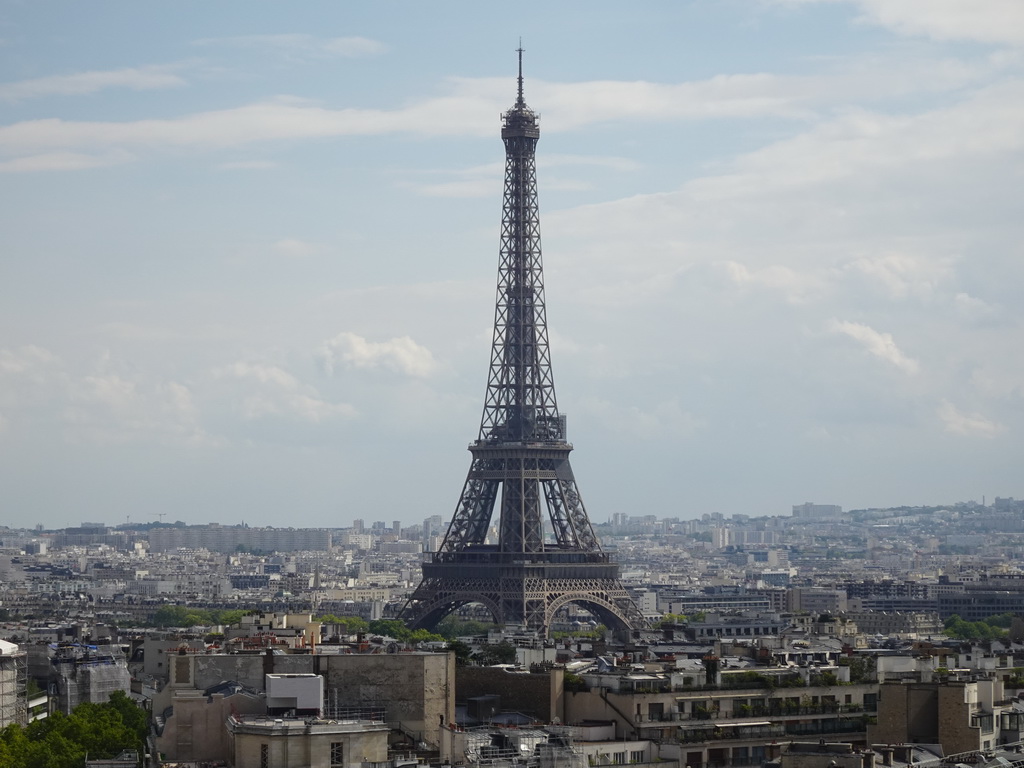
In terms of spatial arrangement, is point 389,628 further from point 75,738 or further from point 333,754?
point 333,754

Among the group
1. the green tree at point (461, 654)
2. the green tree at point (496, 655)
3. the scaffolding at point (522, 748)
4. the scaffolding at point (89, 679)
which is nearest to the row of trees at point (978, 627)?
the scaffolding at point (89, 679)

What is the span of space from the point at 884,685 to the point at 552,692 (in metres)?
7.14

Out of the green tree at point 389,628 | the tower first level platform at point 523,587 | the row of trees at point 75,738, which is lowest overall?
the row of trees at point 75,738

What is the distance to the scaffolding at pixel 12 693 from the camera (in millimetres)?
70375

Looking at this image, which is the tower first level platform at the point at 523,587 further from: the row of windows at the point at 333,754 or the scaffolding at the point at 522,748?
the row of windows at the point at 333,754

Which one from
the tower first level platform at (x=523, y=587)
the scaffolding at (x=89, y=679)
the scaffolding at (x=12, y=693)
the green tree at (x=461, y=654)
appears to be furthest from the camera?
the tower first level platform at (x=523, y=587)

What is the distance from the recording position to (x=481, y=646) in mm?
78875

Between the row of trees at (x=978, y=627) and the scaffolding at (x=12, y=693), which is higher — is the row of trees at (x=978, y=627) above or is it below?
above

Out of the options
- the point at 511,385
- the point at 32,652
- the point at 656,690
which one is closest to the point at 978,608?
the point at 511,385

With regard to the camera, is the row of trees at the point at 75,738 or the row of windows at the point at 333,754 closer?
the row of windows at the point at 333,754

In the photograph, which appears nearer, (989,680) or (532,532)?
(989,680)

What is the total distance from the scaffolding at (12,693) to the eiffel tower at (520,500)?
52.4m

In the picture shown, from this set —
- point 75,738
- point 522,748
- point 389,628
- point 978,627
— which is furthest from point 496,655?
point 978,627

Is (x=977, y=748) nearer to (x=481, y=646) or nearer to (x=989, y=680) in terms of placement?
(x=989, y=680)
